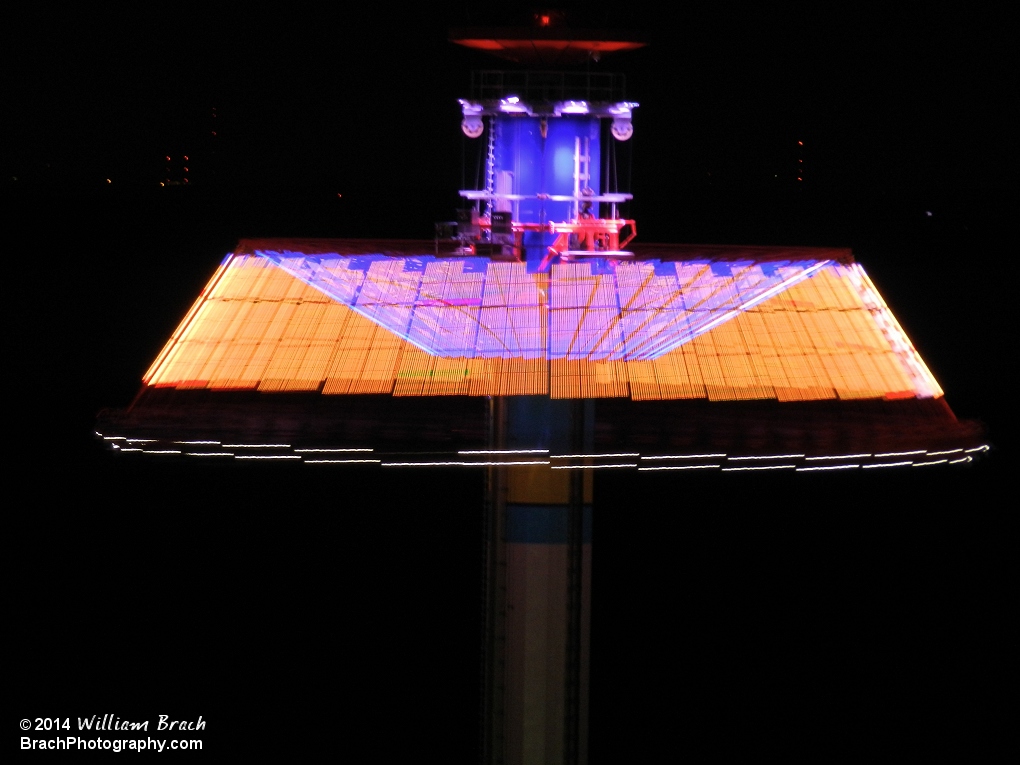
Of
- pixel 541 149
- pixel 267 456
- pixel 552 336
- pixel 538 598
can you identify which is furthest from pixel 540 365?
pixel 538 598

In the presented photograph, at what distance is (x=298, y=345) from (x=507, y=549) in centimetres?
Answer: 145

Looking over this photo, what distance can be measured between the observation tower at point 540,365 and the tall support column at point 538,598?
1 centimetres

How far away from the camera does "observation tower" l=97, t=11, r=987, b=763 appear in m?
5.68

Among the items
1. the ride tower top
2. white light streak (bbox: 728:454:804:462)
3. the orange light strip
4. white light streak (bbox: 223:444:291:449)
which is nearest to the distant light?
the ride tower top

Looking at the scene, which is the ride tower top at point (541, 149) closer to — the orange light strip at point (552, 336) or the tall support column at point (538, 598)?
the orange light strip at point (552, 336)

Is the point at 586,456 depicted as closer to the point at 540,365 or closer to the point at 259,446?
the point at 540,365

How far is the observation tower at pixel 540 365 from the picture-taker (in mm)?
5680

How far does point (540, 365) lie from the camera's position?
223 inches

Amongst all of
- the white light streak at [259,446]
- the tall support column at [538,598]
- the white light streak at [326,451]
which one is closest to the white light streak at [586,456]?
the white light streak at [326,451]

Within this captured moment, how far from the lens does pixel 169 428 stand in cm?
580

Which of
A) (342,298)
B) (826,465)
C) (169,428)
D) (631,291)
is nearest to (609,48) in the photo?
(631,291)

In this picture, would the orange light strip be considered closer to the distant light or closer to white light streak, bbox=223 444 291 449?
white light streak, bbox=223 444 291 449

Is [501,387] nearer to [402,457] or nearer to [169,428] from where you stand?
[402,457]

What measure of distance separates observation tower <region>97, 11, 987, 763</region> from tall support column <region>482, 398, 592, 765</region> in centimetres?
1
